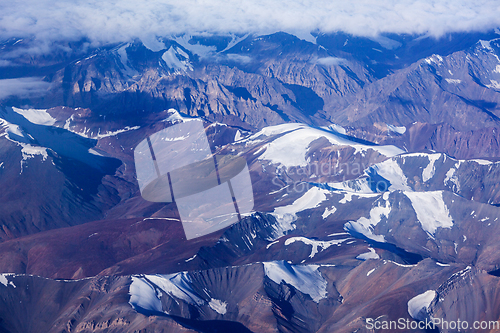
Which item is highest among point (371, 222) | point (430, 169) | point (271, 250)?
point (271, 250)

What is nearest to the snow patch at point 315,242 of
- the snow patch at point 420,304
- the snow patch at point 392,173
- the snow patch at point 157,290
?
the snow patch at point 157,290

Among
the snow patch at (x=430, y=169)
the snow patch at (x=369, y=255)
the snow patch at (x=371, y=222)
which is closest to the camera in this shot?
the snow patch at (x=369, y=255)

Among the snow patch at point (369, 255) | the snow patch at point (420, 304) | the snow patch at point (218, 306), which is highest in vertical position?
the snow patch at point (420, 304)

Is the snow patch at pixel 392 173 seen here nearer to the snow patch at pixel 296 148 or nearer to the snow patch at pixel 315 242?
the snow patch at pixel 296 148

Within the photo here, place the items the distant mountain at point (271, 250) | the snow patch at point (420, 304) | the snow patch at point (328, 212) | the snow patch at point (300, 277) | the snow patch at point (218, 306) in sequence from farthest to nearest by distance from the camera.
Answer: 1. the snow patch at point (328, 212)
2. the snow patch at point (300, 277)
3. the snow patch at point (218, 306)
4. the distant mountain at point (271, 250)
5. the snow patch at point (420, 304)

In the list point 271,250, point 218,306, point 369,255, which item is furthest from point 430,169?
point 218,306

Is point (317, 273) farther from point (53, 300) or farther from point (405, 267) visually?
point (53, 300)

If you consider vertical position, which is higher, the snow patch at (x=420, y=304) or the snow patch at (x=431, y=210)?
the snow patch at (x=420, y=304)

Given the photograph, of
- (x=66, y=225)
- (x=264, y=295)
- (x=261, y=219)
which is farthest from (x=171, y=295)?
(x=66, y=225)

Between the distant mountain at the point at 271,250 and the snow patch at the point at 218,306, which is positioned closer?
the distant mountain at the point at 271,250

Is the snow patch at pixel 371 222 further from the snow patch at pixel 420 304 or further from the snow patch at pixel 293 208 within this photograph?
the snow patch at pixel 420 304

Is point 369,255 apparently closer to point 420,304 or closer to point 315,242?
point 315,242
